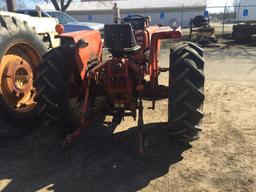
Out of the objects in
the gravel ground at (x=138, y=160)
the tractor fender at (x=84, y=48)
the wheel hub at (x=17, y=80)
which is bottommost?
the gravel ground at (x=138, y=160)

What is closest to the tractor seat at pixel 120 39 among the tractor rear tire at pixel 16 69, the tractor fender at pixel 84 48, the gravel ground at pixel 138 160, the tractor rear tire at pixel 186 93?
the tractor fender at pixel 84 48

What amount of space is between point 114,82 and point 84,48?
63 centimetres

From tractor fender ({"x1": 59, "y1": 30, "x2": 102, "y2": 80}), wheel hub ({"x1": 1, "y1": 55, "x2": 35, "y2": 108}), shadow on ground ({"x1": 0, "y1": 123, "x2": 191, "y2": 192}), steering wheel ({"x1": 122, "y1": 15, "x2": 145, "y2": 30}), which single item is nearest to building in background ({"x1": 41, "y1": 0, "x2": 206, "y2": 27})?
steering wheel ({"x1": 122, "y1": 15, "x2": 145, "y2": 30})

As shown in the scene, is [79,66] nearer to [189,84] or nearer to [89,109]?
[89,109]

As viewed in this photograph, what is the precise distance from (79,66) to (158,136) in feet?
5.19

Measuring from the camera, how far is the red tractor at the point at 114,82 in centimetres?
407

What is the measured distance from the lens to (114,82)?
4488mm

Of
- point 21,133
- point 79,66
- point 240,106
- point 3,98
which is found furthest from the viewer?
point 240,106

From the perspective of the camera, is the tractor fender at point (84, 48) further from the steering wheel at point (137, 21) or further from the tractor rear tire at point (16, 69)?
the steering wheel at point (137, 21)

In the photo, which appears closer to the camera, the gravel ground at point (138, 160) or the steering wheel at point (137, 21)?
the gravel ground at point (138, 160)

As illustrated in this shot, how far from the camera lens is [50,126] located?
539cm

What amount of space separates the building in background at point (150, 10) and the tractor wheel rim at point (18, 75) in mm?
35547

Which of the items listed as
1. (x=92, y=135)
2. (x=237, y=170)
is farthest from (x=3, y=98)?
(x=237, y=170)

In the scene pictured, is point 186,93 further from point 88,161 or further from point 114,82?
point 88,161
